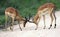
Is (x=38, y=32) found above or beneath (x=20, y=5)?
beneath

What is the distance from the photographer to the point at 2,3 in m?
20.3

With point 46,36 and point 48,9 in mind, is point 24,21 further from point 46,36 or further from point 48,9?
point 46,36

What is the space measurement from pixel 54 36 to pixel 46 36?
12.6 inches

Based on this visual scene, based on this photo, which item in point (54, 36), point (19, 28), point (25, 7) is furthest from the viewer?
point (25, 7)

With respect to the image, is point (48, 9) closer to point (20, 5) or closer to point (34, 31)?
point (34, 31)

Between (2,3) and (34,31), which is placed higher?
(2,3)

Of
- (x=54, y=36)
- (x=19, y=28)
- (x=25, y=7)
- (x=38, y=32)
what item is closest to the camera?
(x=54, y=36)

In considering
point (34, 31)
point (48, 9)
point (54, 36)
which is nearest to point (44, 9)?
point (48, 9)

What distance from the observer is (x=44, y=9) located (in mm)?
12086

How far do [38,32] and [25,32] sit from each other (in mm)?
607

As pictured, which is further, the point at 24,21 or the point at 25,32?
the point at 24,21

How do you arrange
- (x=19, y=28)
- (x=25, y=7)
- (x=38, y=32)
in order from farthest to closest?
(x=25, y=7)
(x=19, y=28)
(x=38, y=32)

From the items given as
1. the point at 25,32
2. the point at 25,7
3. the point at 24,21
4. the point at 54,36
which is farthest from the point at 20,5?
the point at 54,36

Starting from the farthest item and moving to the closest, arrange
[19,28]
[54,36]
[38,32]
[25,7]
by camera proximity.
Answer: [25,7] → [19,28] → [38,32] → [54,36]
